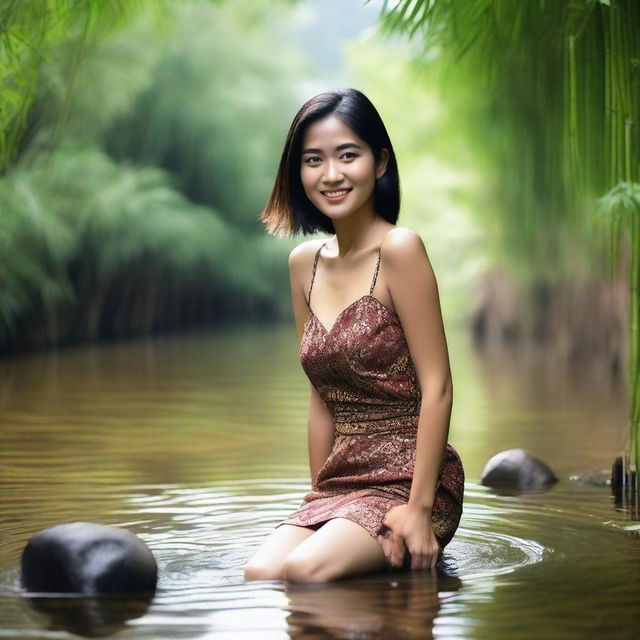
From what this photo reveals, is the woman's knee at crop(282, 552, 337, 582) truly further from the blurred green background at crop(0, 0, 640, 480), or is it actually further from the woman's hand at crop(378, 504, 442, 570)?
the blurred green background at crop(0, 0, 640, 480)

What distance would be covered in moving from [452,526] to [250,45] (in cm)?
2402

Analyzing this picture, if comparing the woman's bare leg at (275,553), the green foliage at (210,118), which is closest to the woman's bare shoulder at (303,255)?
the woman's bare leg at (275,553)

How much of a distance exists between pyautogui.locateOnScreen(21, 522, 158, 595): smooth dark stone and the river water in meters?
0.07

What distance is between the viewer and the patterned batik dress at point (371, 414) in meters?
3.38

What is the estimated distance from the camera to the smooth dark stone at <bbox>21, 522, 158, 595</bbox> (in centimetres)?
319

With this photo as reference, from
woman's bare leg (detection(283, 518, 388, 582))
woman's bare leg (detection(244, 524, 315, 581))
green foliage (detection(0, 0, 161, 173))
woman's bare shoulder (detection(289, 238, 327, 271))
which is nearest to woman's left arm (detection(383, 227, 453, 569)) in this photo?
woman's bare leg (detection(283, 518, 388, 582))

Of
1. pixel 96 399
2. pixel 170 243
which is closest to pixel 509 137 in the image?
pixel 96 399

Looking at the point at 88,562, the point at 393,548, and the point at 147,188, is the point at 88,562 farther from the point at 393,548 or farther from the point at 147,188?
the point at 147,188

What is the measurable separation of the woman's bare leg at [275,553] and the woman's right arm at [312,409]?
265mm

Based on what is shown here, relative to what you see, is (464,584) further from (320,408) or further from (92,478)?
(92,478)

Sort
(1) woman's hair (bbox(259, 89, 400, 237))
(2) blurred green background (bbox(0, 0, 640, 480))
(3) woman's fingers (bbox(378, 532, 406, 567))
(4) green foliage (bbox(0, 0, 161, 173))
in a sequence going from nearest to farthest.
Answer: (3) woman's fingers (bbox(378, 532, 406, 567)) → (1) woman's hair (bbox(259, 89, 400, 237)) → (2) blurred green background (bbox(0, 0, 640, 480)) → (4) green foliage (bbox(0, 0, 161, 173))

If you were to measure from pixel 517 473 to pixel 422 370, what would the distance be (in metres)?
2.17

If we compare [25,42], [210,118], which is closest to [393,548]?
[25,42]

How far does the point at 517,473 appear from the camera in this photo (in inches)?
210
